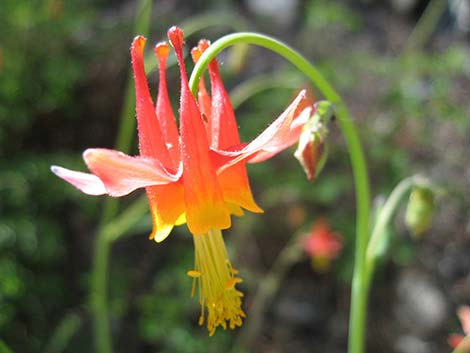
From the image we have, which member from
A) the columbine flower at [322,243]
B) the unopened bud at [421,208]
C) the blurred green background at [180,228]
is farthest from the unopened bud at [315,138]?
the columbine flower at [322,243]

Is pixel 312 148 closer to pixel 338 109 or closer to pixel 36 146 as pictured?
pixel 338 109

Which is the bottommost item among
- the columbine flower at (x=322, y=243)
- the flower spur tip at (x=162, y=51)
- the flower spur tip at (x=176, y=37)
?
the columbine flower at (x=322, y=243)

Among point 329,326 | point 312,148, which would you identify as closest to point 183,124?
point 312,148

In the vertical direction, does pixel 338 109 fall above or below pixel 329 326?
above

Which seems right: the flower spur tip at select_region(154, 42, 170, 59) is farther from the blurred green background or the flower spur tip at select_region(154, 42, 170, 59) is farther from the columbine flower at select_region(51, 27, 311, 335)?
the blurred green background

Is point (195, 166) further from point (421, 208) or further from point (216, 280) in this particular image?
point (421, 208)

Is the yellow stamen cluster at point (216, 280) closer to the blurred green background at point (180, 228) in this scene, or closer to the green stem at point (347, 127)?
the green stem at point (347, 127)
